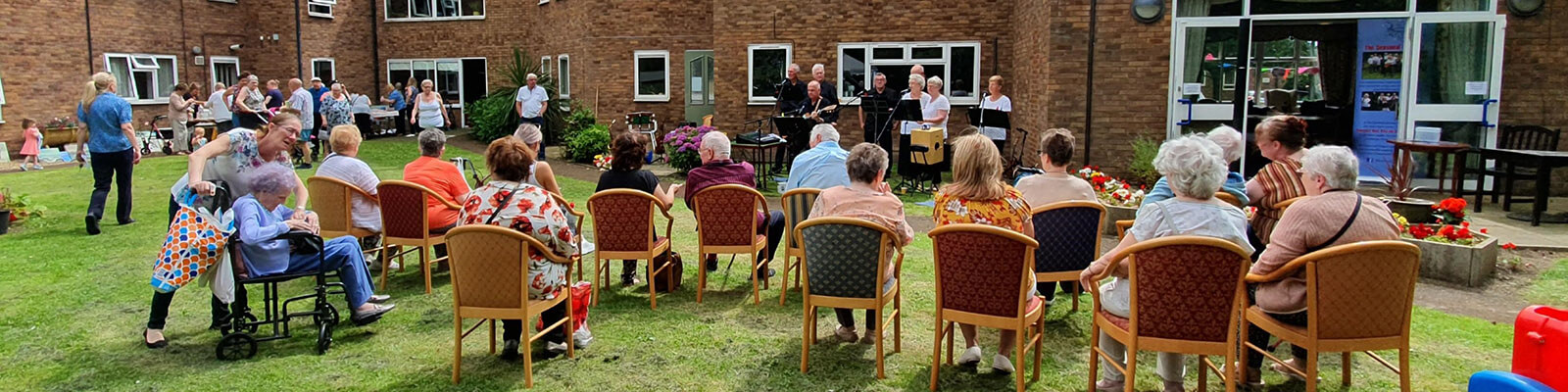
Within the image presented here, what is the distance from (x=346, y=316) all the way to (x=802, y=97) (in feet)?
28.1

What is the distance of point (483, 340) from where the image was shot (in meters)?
5.29

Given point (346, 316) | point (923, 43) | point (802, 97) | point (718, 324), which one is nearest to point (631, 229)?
point (718, 324)

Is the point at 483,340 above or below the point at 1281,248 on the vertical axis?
below

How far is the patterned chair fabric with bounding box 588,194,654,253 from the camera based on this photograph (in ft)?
19.1

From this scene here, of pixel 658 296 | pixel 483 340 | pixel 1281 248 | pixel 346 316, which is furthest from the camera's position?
pixel 658 296

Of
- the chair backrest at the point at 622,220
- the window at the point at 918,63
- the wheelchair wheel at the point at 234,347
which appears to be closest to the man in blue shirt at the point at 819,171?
the chair backrest at the point at 622,220

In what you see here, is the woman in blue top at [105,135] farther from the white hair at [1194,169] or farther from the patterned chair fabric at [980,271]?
the white hair at [1194,169]

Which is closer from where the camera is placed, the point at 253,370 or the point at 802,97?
the point at 253,370

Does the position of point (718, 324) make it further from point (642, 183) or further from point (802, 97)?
point (802, 97)

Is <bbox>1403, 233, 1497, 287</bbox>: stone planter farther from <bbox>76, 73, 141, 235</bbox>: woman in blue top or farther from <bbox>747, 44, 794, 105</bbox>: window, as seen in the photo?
<bbox>747, 44, 794, 105</bbox>: window

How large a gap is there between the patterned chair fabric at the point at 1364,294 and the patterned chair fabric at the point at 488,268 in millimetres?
3161

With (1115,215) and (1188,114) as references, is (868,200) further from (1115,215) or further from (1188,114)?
(1188,114)

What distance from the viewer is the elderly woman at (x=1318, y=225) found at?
390 cm

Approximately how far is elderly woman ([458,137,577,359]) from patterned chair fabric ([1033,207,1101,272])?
7.62 feet
